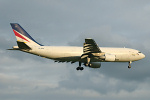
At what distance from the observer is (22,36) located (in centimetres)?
4769

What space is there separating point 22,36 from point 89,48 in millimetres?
12101

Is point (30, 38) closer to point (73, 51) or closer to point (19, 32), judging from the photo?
point (19, 32)

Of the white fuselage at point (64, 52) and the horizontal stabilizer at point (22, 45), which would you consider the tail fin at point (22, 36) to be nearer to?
the white fuselage at point (64, 52)

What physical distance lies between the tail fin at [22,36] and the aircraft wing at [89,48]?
8.59 metres

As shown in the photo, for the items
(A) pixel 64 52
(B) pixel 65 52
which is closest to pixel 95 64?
(B) pixel 65 52

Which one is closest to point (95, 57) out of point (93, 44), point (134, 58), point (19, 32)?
point (93, 44)

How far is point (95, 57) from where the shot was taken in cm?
4734

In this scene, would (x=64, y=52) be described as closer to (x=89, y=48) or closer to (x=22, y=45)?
(x=89, y=48)

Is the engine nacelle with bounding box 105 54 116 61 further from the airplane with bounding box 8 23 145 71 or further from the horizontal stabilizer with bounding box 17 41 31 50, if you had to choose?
the horizontal stabilizer with bounding box 17 41 31 50

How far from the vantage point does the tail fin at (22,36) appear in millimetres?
47375

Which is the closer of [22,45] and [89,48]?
[22,45]

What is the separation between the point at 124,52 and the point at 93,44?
35.9ft

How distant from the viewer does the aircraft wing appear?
41.9 metres

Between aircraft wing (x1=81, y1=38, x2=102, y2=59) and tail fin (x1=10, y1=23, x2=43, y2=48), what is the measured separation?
8.59m
